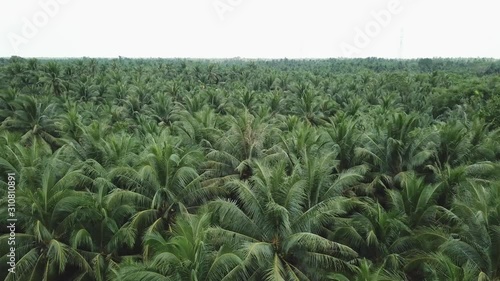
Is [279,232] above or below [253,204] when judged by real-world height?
below

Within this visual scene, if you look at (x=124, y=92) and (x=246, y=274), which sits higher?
(x=124, y=92)

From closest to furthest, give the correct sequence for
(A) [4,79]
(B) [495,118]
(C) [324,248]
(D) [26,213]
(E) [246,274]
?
1. (E) [246,274]
2. (C) [324,248]
3. (D) [26,213]
4. (B) [495,118]
5. (A) [4,79]


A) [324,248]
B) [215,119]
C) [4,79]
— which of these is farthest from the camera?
[4,79]

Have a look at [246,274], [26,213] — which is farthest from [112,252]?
[246,274]

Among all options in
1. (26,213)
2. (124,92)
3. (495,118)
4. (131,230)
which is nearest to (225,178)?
(131,230)

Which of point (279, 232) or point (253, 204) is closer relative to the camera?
point (279, 232)

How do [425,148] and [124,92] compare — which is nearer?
[425,148]

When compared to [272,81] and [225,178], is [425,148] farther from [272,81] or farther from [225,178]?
[272,81]

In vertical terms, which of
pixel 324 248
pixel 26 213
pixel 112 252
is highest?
pixel 26 213

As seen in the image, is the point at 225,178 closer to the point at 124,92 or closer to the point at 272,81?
the point at 124,92
